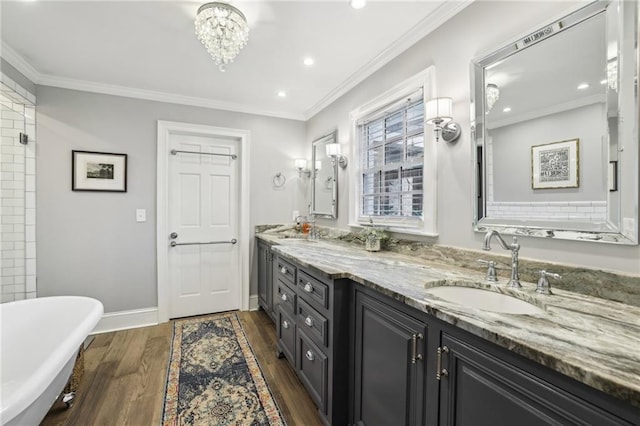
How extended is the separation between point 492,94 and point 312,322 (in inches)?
66.5

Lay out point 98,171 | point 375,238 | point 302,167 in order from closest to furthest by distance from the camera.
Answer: point 375,238, point 98,171, point 302,167

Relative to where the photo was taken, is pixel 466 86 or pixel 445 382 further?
pixel 466 86

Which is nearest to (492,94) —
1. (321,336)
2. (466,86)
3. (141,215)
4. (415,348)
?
(466,86)

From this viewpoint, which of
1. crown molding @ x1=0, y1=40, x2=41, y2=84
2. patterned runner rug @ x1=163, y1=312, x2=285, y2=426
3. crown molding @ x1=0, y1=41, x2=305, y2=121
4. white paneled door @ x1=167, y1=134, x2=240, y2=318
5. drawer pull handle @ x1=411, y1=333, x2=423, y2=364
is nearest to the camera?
drawer pull handle @ x1=411, y1=333, x2=423, y2=364

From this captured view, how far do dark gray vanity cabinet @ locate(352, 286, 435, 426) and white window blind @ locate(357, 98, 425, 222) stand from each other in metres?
0.94

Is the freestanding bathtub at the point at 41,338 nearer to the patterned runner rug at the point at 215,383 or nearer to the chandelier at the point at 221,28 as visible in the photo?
the patterned runner rug at the point at 215,383

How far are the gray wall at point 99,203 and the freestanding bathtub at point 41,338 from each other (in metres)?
0.90

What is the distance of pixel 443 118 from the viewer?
169 cm

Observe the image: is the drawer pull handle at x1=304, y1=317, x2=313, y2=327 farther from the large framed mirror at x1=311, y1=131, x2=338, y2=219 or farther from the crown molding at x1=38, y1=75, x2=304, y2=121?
the crown molding at x1=38, y1=75, x2=304, y2=121

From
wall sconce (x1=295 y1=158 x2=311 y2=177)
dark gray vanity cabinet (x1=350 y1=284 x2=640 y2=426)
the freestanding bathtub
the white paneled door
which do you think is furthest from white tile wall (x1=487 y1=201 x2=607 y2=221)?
the white paneled door

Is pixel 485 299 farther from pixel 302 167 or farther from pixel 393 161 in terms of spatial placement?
pixel 302 167

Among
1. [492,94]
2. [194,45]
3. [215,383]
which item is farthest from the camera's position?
[194,45]

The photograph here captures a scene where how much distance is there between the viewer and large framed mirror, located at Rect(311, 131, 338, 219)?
3070mm

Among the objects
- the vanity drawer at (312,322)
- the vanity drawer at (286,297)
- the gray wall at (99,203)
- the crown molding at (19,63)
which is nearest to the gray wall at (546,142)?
the vanity drawer at (312,322)
